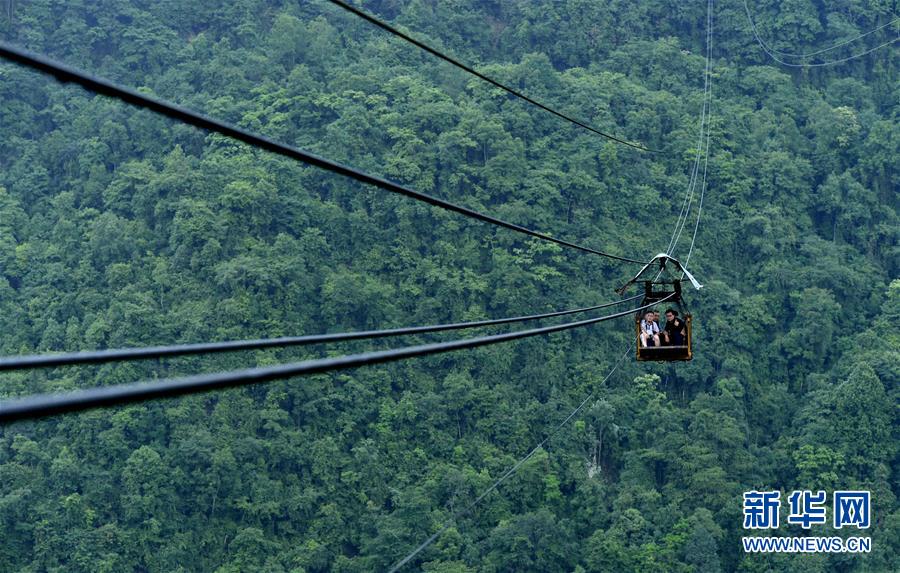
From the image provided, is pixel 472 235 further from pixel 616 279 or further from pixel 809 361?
pixel 809 361

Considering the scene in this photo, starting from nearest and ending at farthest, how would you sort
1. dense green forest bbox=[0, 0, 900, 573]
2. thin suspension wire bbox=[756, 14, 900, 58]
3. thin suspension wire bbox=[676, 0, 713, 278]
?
dense green forest bbox=[0, 0, 900, 573]
thin suspension wire bbox=[676, 0, 713, 278]
thin suspension wire bbox=[756, 14, 900, 58]

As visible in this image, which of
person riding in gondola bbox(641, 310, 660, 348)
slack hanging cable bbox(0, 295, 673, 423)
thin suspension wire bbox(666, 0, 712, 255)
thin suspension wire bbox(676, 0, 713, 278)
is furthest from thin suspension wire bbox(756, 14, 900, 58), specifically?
slack hanging cable bbox(0, 295, 673, 423)

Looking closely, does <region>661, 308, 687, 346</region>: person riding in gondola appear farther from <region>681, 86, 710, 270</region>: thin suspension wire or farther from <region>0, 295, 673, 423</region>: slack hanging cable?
<region>681, 86, 710, 270</region>: thin suspension wire

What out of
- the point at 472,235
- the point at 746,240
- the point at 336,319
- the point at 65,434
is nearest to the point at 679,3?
A: the point at 746,240

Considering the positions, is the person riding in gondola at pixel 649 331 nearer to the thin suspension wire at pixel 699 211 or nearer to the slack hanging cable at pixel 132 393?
the slack hanging cable at pixel 132 393

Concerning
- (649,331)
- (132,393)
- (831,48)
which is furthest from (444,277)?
(132,393)

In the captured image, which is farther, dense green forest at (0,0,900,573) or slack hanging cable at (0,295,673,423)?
dense green forest at (0,0,900,573)

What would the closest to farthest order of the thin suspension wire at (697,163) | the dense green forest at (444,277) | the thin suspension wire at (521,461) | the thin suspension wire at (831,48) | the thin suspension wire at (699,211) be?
the dense green forest at (444,277) < the thin suspension wire at (521,461) < the thin suspension wire at (699,211) < the thin suspension wire at (697,163) < the thin suspension wire at (831,48)

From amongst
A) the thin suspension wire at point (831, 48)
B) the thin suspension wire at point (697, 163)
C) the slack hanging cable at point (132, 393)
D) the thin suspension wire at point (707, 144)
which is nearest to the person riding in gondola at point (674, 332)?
the slack hanging cable at point (132, 393)
